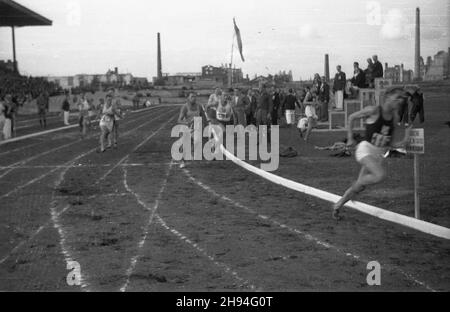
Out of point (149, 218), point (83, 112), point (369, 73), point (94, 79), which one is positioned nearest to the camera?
point (149, 218)

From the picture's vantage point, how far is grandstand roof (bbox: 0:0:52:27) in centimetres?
5101

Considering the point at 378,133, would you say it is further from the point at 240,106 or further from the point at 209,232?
the point at 240,106

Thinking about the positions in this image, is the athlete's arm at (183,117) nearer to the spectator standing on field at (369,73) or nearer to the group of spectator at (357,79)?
the group of spectator at (357,79)

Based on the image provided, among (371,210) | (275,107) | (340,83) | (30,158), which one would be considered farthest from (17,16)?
(371,210)

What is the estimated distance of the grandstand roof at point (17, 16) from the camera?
51006 mm

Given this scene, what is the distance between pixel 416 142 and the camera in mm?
7305

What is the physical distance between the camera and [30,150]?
18.8 meters

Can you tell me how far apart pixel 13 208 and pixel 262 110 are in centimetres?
1325

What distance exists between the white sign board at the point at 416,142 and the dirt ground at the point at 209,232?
1.00 meters

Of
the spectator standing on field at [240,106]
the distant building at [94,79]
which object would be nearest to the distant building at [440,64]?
the spectator standing on field at [240,106]

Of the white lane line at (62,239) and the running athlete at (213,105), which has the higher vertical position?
the running athlete at (213,105)

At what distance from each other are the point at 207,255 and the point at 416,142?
10.3ft

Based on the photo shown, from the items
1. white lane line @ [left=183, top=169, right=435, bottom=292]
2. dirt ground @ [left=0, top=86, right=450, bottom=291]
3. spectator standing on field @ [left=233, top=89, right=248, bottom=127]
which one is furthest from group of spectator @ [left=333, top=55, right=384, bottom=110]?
white lane line @ [left=183, top=169, right=435, bottom=292]
